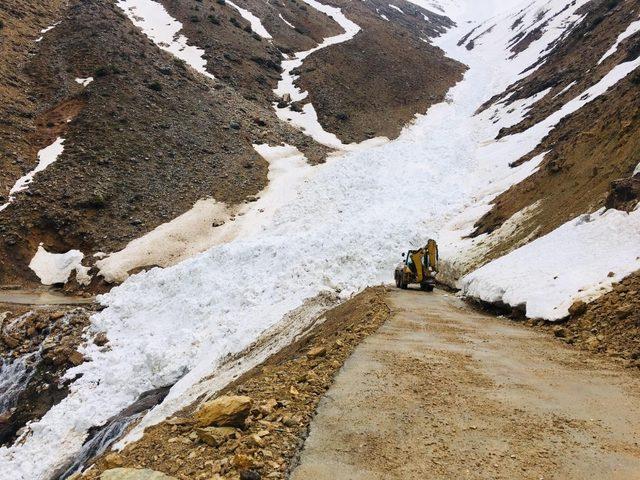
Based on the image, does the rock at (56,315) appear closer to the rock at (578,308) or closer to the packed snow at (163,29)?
the rock at (578,308)

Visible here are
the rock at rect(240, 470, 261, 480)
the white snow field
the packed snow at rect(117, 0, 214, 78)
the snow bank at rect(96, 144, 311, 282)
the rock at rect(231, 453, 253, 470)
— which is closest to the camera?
the rock at rect(240, 470, 261, 480)

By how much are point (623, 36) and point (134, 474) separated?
49043 mm

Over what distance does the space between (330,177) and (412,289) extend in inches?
731

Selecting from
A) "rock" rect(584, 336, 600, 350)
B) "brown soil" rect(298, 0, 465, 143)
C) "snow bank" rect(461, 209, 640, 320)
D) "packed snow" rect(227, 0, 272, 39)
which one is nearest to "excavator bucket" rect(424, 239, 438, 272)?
"snow bank" rect(461, 209, 640, 320)

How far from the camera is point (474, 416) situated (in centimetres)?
597

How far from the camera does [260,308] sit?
58.1 feet

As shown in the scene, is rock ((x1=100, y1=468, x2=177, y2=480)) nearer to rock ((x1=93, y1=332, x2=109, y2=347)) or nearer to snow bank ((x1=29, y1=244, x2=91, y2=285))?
rock ((x1=93, y1=332, x2=109, y2=347))

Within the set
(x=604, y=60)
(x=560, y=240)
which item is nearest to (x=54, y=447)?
(x=560, y=240)

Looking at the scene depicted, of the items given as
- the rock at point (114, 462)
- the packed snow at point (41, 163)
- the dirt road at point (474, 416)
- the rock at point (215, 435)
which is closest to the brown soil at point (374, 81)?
the packed snow at point (41, 163)

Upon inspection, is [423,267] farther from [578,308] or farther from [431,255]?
[578,308]

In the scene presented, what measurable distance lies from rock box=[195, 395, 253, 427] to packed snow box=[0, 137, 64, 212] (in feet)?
98.8

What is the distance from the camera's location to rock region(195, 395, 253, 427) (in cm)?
561

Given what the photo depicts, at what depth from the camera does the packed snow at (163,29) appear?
5222 cm

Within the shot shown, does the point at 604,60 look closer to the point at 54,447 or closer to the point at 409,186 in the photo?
the point at 409,186
